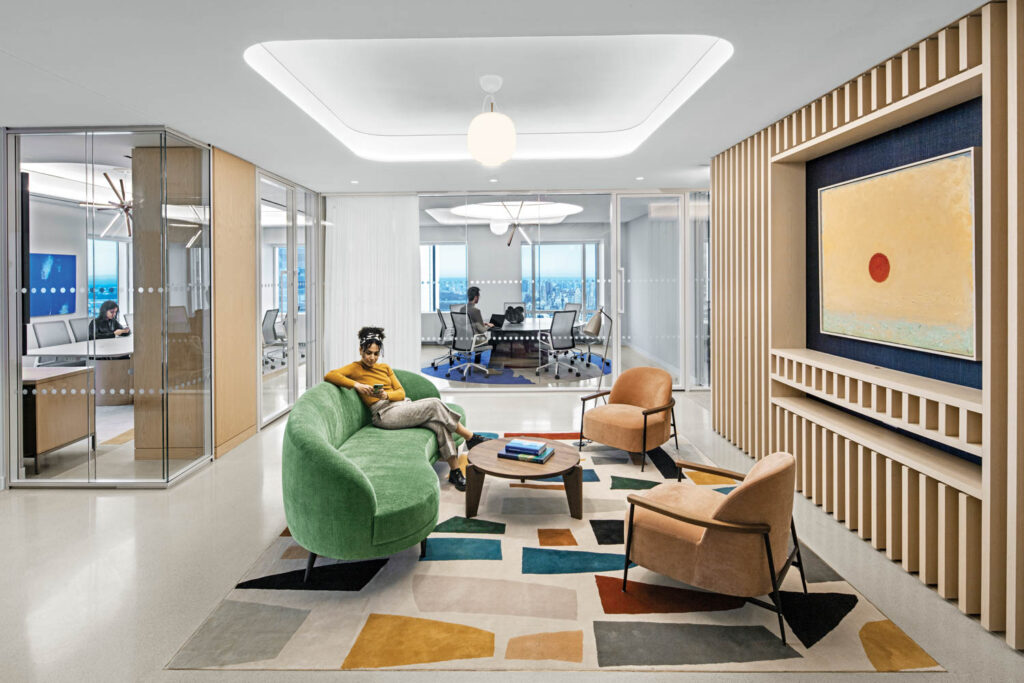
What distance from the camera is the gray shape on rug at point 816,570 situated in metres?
3.17

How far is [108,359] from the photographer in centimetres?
483

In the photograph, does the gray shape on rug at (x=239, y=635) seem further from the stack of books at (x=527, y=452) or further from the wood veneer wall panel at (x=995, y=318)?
the wood veneer wall panel at (x=995, y=318)

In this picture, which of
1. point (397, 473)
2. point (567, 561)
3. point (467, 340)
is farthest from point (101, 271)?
point (467, 340)

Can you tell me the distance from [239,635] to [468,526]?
1.54 meters

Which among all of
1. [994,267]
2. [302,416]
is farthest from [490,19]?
[994,267]

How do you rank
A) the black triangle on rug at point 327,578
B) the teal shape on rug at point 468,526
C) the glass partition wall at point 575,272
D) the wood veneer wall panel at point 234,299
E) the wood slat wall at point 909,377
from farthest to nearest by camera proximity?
the glass partition wall at point 575,272 < the wood veneer wall panel at point 234,299 < the teal shape on rug at point 468,526 < the black triangle on rug at point 327,578 < the wood slat wall at point 909,377

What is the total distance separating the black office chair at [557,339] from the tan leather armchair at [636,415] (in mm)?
2968

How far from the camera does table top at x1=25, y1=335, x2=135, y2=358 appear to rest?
4766 mm

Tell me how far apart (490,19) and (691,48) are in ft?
6.81

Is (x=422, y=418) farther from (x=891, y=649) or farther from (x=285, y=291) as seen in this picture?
(x=285, y=291)

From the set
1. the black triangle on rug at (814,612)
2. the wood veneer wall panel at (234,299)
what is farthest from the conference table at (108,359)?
the black triangle on rug at (814,612)

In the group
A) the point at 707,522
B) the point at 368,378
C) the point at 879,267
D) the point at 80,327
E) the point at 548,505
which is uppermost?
the point at 879,267

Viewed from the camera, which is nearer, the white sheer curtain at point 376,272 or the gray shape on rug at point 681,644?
the gray shape on rug at point 681,644

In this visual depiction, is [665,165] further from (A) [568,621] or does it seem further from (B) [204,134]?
(A) [568,621]
